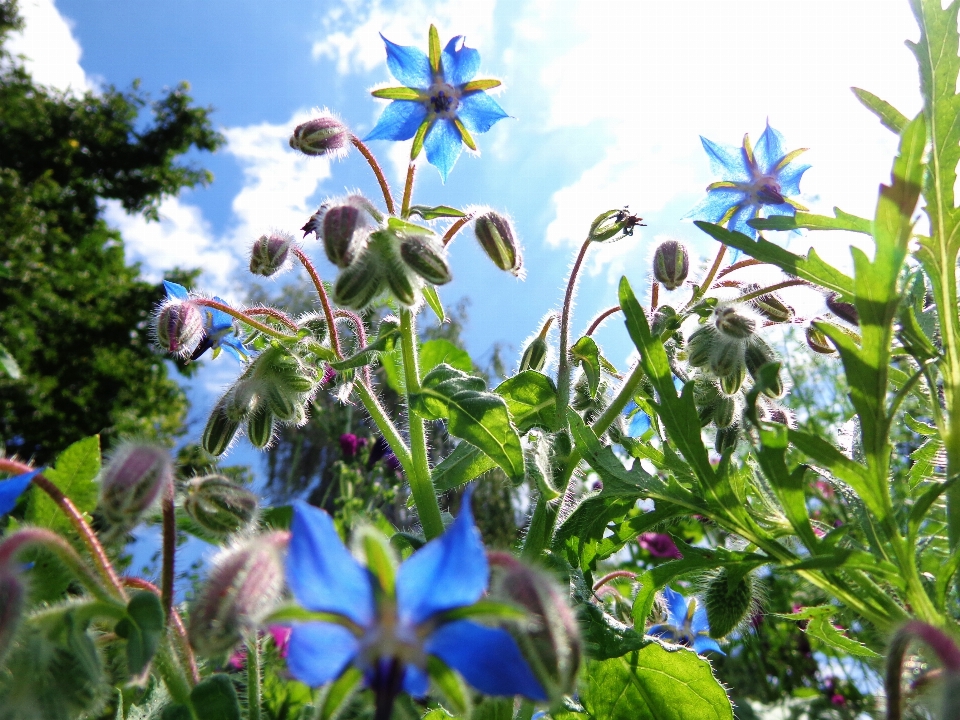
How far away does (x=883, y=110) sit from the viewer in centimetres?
80

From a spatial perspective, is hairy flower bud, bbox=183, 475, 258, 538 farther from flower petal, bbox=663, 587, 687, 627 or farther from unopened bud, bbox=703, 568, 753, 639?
flower petal, bbox=663, 587, 687, 627

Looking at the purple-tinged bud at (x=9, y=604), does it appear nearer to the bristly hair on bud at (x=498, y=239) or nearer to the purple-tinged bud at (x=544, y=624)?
the purple-tinged bud at (x=544, y=624)

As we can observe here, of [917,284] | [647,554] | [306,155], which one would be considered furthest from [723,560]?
[647,554]

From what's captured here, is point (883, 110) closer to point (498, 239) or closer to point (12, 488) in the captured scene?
point (498, 239)

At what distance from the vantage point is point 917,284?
2.73ft

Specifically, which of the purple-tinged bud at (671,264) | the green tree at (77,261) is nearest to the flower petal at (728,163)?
the purple-tinged bud at (671,264)

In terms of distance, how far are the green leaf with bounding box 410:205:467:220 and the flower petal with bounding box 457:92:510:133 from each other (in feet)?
0.87

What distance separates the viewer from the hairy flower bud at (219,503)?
0.57m

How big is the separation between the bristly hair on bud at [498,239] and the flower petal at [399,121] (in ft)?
0.65

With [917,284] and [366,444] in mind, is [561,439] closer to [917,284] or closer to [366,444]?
[917,284]

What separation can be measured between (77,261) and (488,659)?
11.2m

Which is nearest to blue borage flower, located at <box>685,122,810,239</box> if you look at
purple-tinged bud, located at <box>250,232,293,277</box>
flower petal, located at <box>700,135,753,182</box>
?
flower petal, located at <box>700,135,753,182</box>

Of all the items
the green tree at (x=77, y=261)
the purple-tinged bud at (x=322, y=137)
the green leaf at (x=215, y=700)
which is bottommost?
the green leaf at (x=215, y=700)

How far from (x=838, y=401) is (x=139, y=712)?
124 inches
